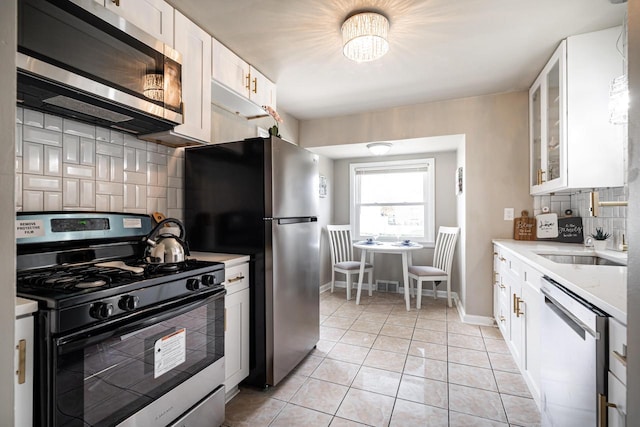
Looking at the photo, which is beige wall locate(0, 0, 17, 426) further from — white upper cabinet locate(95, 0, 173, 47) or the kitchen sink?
the kitchen sink

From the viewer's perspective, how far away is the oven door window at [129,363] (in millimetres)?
999

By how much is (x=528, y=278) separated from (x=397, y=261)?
2620 mm

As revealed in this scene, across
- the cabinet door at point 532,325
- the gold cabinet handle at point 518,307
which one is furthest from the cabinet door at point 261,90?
the gold cabinet handle at point 518,307

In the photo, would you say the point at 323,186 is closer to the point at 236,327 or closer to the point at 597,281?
the point at 236,327

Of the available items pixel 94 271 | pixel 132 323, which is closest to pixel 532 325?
pixel 132 323

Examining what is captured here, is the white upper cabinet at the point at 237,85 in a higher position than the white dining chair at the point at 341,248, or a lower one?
higher

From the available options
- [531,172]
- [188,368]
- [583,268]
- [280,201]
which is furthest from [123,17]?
[531,172]

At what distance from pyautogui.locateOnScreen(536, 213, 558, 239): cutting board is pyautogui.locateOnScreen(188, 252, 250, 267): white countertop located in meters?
2.67

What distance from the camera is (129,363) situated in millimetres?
1187

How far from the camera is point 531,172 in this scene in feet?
9.70

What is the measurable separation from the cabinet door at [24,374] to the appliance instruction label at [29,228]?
0.58 m

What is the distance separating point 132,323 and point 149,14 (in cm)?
156

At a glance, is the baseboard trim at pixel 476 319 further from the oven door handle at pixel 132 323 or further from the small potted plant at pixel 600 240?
the oven door handle at pixel 132 323

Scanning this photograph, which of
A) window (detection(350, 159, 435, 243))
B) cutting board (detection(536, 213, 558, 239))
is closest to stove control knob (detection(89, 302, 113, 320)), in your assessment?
cutting board (detection(536, 213, 558, 239))
